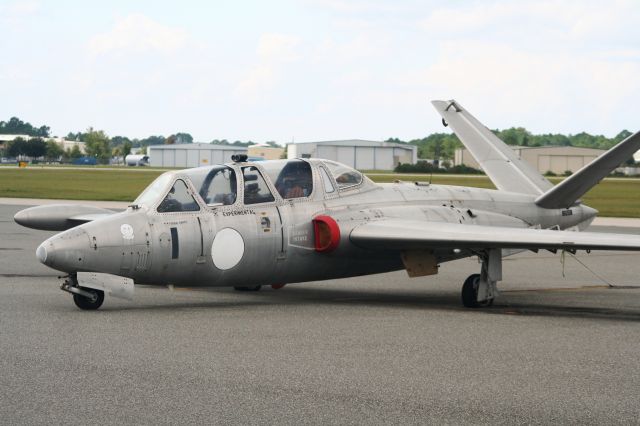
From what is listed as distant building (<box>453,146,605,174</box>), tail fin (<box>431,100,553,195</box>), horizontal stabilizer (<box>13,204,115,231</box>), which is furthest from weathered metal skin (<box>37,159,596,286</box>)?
distant building (<box>453,146,605,174</box>)

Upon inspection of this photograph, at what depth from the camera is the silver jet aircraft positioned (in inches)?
520

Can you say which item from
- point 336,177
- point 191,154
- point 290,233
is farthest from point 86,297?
point 191,154

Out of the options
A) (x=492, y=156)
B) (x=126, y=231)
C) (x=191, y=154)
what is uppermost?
(x=191, y=154)

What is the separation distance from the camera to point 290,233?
1488 cm

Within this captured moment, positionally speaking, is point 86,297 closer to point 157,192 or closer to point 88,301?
point 88,301

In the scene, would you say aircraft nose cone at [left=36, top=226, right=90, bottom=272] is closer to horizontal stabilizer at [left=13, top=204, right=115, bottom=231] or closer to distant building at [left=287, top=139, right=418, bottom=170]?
horizontal stabilizer at [left=13, top=204, right=115, bottom=231]

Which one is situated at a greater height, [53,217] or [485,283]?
[53,217]

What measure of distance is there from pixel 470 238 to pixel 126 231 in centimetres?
514

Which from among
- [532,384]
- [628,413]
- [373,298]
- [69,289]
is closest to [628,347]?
[532,384]

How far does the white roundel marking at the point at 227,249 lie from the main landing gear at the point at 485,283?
148 inches

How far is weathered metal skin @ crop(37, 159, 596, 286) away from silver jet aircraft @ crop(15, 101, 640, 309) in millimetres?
19

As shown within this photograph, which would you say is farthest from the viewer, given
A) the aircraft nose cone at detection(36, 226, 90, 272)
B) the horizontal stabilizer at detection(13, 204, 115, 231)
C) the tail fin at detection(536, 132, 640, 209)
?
the horizontal stabilizer at detection(13, 204, 115, 231)

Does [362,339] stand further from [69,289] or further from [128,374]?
[69,289]

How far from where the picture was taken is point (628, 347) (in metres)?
11.3
